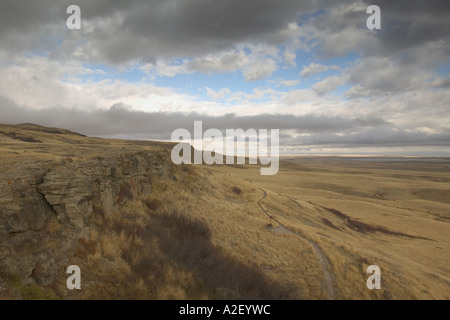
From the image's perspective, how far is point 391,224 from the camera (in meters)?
38.7

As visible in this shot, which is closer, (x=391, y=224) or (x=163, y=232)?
(x=163, y=232)

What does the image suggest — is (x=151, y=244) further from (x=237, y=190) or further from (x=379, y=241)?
(x=379, y=241)

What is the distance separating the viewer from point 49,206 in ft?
37.6

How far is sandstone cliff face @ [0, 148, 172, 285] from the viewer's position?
29.7 ft

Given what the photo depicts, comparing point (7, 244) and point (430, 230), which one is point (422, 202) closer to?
point (430, 230)

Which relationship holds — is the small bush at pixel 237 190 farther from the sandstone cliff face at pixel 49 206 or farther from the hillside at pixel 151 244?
the sandstone cliff face at pixel 49 206

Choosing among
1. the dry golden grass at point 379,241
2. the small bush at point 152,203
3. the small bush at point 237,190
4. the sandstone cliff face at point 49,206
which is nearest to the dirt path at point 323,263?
the dry golden grass at point 379,241

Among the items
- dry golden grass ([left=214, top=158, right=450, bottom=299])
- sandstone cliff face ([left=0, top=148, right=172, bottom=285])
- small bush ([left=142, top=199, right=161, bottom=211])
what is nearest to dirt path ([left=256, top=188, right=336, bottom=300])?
dry golden grass ([left=214, top=158, right=450, bottom=299])

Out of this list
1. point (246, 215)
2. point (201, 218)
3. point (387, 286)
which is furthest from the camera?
point (246, 215)

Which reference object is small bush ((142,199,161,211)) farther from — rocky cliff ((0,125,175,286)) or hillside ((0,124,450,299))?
rocky cliff ((0,125,175,286))

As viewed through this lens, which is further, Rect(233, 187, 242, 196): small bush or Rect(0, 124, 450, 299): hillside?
Rect(233, 187, 242, 196): small bush
